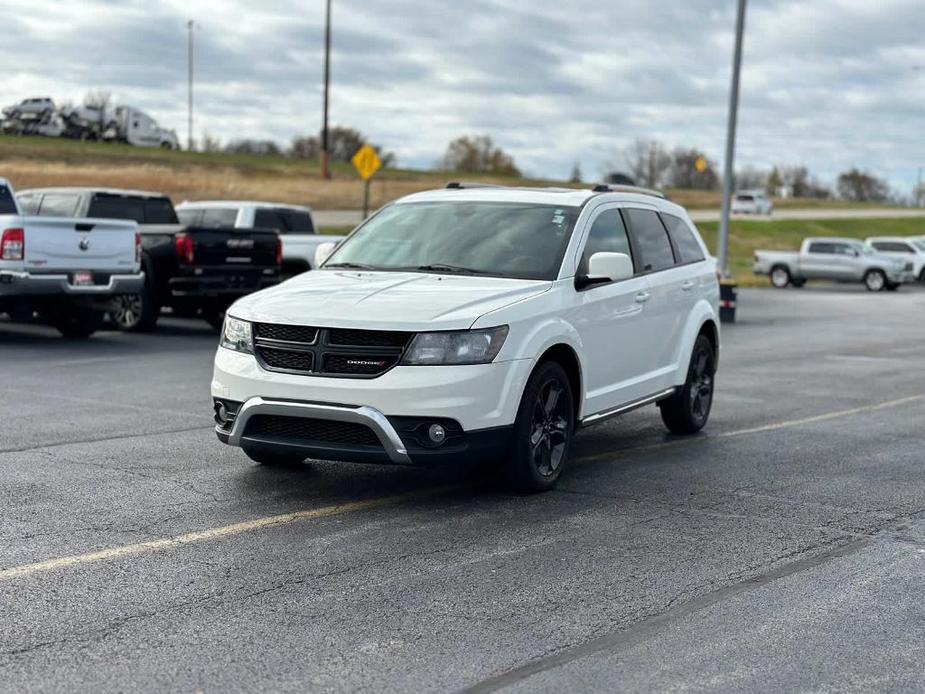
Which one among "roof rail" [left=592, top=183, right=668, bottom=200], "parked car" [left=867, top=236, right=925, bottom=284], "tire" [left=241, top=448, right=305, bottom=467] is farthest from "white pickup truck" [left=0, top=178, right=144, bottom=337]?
"parked car" [left=867, top=236, right=925, bottom=284]

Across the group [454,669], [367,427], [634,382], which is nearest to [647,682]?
[454,669]

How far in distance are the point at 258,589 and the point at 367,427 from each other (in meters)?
1.62

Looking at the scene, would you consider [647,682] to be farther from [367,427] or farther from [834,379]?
[834,379]

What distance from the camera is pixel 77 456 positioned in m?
8.63

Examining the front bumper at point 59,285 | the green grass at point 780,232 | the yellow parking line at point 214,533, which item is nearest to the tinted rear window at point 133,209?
the front bumper at point 59,285

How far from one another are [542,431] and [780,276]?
37718 mm

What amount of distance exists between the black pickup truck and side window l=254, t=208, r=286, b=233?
2657 mm

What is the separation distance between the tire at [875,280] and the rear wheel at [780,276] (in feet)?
8.39

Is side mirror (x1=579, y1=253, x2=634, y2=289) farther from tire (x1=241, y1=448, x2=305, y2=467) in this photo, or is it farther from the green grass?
the green grass

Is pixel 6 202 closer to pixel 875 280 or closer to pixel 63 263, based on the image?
pixel 63 263

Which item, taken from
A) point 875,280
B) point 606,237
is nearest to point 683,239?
point 606,237

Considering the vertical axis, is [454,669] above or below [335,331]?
below

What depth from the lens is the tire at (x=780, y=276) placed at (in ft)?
144

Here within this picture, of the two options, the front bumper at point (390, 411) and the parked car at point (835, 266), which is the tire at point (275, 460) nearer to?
the front bumper at point (390, 411)
